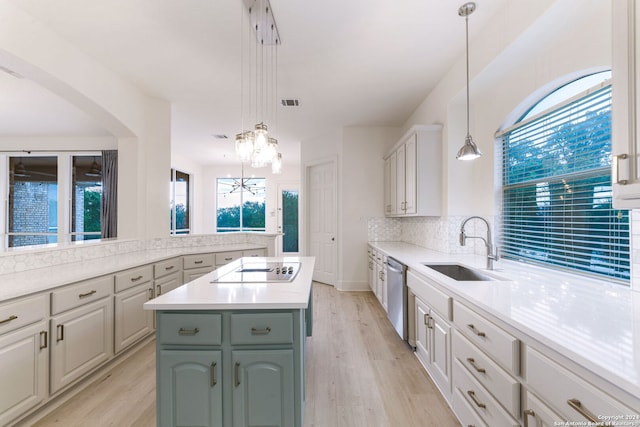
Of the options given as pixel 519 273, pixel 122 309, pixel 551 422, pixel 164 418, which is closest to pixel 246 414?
pixel 164 418

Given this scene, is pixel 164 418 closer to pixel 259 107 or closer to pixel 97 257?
pixel 97 257

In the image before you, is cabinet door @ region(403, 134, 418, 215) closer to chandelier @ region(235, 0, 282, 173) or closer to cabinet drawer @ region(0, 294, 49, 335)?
chandelier @ region(235, 0, 282, 173)

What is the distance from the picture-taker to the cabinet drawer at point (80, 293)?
197 centimetres

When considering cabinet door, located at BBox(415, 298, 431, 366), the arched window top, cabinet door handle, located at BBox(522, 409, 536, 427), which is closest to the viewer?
cabinet door handle, located at BBox(522, 409, 536, 427)

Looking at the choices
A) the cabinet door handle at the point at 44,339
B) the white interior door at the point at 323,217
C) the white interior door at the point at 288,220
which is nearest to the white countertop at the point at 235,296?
the cabinet door handle at the point at 44,339

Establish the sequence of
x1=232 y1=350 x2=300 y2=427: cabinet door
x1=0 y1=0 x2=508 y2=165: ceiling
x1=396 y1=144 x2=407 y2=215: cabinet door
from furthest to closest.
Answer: x1=396 y1=144 x2=407 y2=215: cabinet door → x1=0 y1=0 x2=508 y2=165: ceiling → x1=232 y1=350 x2=300 y2=427: cabinet door

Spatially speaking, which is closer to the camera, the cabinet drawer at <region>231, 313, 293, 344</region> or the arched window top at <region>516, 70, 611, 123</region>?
the cabinet drawer at <region>231, 313, 293, 344</region>

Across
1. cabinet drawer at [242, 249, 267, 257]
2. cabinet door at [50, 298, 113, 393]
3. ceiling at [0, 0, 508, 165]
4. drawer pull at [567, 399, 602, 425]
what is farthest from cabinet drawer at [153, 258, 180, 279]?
drawer pull at [567, 399, 602, 425]

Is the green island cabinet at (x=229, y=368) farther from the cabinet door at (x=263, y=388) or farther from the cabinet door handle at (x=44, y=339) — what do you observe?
the cabinet door handle at (x=44, y=339)

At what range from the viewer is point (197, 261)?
3.74 m

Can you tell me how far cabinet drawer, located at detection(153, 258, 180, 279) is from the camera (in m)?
3.09

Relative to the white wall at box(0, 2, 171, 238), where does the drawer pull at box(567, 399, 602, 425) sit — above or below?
below

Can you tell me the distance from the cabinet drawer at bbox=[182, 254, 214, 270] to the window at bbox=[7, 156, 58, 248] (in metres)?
3.29

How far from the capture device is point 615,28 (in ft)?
3.51
